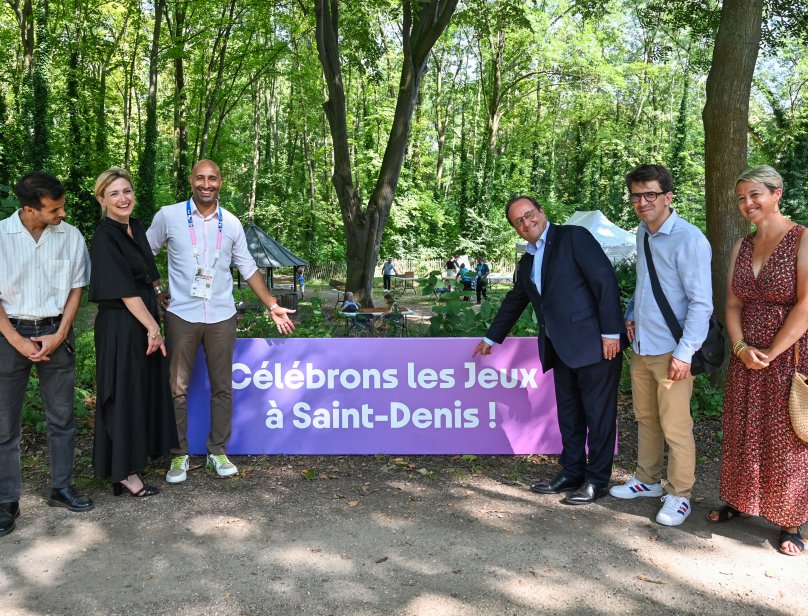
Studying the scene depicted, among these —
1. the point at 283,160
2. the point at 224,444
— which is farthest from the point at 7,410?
the point at 283,160

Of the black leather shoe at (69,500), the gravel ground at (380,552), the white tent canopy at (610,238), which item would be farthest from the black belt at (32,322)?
the white tent canopy at (610,238)

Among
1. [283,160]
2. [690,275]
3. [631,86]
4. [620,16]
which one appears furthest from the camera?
[283,160]

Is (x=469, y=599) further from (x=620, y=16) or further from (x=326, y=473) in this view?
(x=620, y=16)

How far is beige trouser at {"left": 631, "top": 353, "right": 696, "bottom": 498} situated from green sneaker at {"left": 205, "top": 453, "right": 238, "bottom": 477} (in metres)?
2.82

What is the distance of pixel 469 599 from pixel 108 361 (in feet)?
8.85

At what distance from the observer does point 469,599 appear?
332 cm

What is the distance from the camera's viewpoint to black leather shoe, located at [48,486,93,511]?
439 centimetres

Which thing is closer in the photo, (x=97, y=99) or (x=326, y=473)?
(x=326, y=473)

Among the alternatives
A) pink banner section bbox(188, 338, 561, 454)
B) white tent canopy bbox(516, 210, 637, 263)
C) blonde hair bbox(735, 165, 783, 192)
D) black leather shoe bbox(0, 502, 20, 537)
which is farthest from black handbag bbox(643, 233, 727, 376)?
white tent canopy bbox(516, 210, 637, 263)

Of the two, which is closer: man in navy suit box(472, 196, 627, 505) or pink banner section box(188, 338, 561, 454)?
man in navy suit box(472, 196, 627, 505)

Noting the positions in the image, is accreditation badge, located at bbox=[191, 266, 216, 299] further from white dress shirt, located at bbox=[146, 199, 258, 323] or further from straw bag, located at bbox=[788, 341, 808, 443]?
straw bag, located at bbox=[788, 341, 808, 443]

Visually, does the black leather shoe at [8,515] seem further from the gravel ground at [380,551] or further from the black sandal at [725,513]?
the black sandal at [725,513]

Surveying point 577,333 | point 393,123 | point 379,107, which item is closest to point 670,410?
point 577,333

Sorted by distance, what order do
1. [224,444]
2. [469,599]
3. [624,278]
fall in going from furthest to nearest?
[624,278] < [224,444] < [469,599]
